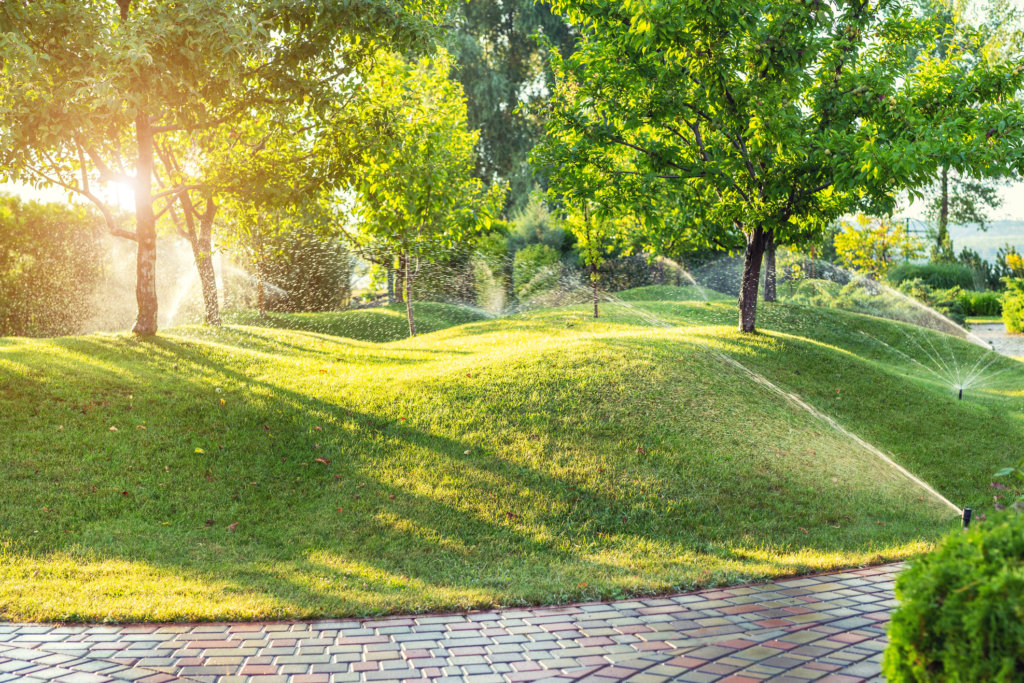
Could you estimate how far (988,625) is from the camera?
243 centimetres

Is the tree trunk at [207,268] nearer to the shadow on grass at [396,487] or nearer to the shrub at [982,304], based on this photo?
the shadow on grass at [396,487]

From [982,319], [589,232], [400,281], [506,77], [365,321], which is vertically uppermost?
[506,77]

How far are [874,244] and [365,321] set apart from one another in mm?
17211

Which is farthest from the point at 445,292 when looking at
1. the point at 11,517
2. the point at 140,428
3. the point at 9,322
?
the point at 11,517

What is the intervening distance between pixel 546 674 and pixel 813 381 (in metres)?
8.22

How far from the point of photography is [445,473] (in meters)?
7.75

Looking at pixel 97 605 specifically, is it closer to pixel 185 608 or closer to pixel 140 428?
pixel 185 608

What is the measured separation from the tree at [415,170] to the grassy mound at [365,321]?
4.45 ft

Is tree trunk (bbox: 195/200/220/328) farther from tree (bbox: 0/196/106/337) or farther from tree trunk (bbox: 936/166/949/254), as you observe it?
tree trunk (bbox: 936/166/949/254)

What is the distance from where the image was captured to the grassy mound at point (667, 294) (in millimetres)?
24109

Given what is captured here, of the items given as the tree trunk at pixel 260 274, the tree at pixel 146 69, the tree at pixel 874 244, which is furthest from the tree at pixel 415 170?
the tree at pixel 874 244

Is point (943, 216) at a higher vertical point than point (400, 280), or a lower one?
higher

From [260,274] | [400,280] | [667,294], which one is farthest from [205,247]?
[667,294]

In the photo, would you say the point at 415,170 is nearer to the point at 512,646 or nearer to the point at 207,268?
the point at 207,268
